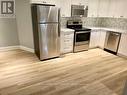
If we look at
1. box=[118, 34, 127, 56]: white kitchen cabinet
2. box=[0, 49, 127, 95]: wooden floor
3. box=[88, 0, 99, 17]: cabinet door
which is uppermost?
box=[88, 0, 99, 17]: cabinet door

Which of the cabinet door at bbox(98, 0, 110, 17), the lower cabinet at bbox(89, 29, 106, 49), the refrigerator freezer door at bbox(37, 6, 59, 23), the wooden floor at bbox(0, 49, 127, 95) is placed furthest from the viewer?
the cabinet door at bbox(98, 0, 110, 17)

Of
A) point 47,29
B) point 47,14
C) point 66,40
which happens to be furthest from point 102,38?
point 47,14

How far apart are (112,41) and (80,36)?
3.86 feet

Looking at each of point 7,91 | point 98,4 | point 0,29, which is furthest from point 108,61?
point 0,29

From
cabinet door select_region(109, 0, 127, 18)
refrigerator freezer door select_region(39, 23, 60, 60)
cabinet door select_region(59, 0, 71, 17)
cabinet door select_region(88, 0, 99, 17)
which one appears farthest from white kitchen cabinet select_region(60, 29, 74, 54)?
cabinet door select_region(109, 0, 127, 18)

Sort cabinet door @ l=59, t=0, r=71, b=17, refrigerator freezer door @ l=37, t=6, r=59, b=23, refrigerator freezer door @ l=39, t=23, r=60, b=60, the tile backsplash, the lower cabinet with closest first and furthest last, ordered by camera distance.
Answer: refrigerator freezer door @ l=37, t=6, r=59, b=23 < refrigerator freezer door @ l=39, t=23, r=60, b=60 < cabinet door @ l=59, t=0, r=71, b=17 < the tile backsplash < the lower cabinet

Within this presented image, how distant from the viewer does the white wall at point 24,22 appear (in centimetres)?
377

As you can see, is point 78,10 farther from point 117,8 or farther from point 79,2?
point 117,8

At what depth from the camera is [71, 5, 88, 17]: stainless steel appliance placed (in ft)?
13.5

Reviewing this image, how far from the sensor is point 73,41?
415cm

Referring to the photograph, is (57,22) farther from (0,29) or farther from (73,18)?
(0,29)

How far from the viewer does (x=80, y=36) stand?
421cm

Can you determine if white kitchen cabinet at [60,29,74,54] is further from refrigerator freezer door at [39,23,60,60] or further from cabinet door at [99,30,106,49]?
cabinet door at [99,30,106,49]

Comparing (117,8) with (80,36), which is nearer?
(80,36)
